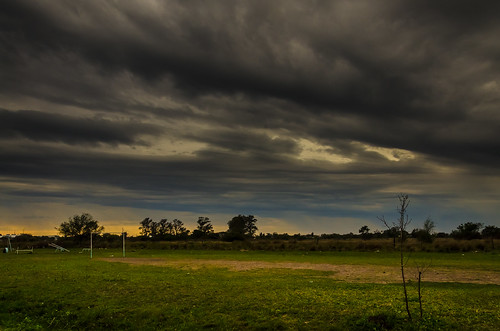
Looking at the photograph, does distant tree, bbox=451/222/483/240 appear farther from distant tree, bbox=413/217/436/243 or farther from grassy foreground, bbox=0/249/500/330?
grassy foreground, bbox=0/249/500/330

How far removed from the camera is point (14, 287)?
→ 26.3 metres

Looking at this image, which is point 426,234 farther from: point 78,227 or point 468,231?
point 78,227

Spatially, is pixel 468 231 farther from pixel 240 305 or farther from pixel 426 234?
pixel 240 305

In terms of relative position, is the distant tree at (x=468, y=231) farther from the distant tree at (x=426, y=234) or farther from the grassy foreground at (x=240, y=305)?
the grassy foreground at (x=240, y=305)

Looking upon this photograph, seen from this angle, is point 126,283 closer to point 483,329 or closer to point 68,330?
point 68,330

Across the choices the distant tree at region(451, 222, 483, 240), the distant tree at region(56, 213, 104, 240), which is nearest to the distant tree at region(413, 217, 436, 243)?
the distant tree at region(451, 222, 483, 240)

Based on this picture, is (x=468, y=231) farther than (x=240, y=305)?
Yes

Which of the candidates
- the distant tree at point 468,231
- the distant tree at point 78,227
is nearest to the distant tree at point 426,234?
the distant tree at point 468,231

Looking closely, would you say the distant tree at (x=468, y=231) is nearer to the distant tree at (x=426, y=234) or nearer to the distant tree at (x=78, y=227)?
the distant tree at (x=426, y=234)

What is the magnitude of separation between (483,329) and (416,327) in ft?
8.54

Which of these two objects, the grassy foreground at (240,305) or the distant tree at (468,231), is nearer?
the grassy foreground at (240,305)

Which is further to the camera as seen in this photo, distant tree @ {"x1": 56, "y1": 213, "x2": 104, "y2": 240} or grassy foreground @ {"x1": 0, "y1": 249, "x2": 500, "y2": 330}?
distant tree @ {"x1": 56, "y1": 213, "x2": 104, "y2": 240}

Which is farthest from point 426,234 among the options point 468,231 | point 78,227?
point 78,227

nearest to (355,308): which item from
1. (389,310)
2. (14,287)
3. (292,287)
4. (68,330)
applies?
(389,310)
